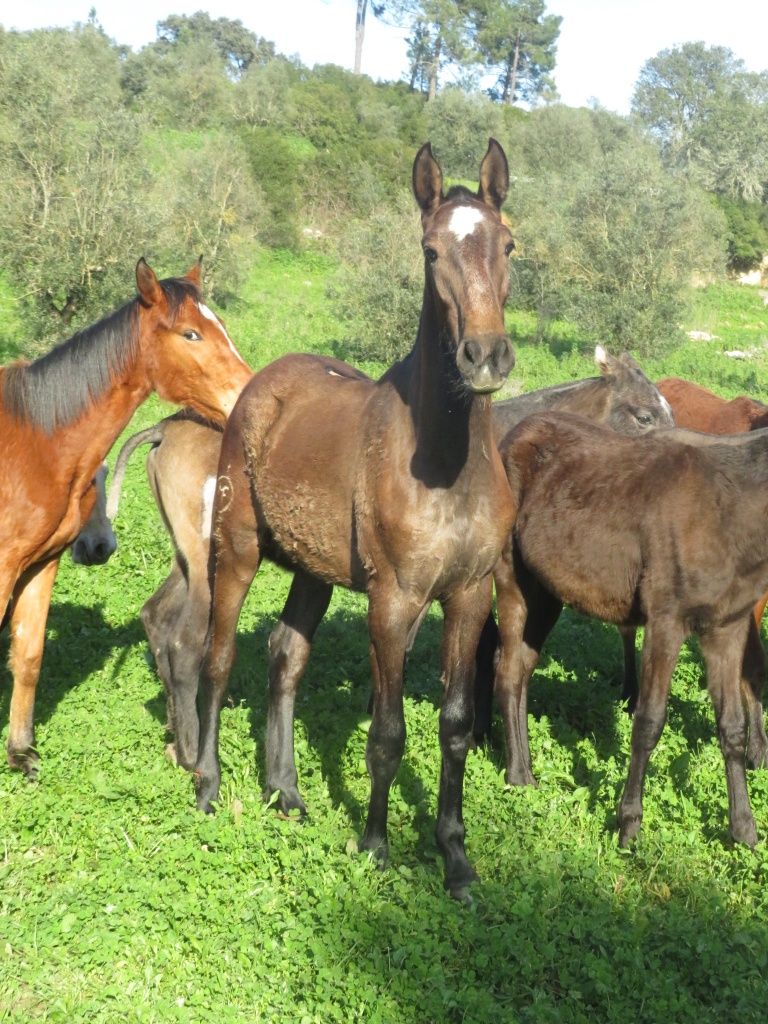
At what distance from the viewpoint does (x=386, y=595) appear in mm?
4680

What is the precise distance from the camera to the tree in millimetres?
78500

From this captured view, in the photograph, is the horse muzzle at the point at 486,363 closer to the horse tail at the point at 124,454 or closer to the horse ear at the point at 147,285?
the horse ear at the point at 147,285

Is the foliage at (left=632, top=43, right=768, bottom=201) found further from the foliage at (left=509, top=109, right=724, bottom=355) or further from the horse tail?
the horse tail

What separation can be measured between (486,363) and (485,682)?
341cm

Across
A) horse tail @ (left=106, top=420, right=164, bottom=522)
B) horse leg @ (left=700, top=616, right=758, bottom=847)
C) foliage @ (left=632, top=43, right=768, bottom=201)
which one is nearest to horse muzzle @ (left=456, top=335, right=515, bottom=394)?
horse leg @ (left=700, top=616, right=758, bottom=847)

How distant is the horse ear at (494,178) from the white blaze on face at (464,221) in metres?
0.30

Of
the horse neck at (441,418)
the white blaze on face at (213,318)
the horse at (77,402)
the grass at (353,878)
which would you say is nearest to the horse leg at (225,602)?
the grass at (353,878)

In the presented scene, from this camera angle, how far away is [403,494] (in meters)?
4.60

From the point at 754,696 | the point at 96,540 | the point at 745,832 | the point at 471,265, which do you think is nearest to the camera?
the point at 471,265

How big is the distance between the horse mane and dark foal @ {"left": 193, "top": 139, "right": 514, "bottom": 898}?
879 millimetres

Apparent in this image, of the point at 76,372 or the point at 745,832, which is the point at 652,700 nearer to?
the point at 745,832

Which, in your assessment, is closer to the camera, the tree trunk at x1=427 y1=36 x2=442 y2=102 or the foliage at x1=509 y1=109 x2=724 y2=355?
the foliage at x1=509 y1=109 x2=724 y2=355

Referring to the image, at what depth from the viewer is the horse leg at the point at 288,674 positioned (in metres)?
5.74

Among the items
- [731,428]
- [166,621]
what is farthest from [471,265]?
[731,428]
